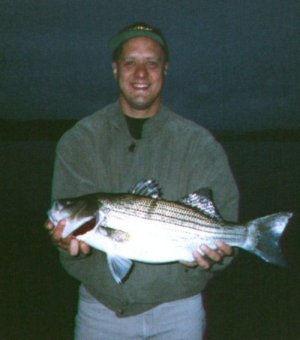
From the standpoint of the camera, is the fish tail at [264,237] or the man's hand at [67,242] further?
the fish tail at [264,237]

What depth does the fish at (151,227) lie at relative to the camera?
3383 millimetres

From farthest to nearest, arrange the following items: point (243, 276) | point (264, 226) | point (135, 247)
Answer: point (243, 276)
point (264, 226)
point (135, 247)

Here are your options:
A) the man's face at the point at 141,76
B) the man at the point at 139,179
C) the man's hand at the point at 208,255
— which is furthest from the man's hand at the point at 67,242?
the man's face at the point at 141,76

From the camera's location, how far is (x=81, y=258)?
3643mm

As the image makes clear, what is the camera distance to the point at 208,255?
141 inches

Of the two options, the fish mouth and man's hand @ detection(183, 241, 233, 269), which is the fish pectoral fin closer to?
the fish mouth

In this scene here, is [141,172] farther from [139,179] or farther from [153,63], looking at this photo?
[153,63]

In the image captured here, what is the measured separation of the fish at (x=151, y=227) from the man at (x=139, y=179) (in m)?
0.13

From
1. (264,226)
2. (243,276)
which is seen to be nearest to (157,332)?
(264,226)

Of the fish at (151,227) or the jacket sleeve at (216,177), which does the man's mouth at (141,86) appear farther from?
the fish at (151,227)

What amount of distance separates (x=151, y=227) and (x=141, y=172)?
0.46m

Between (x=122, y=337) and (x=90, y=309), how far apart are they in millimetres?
343

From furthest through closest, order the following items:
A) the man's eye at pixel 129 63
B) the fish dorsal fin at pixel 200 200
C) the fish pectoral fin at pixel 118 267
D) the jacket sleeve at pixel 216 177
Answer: the man's eye at pixel 129 63 → the jacket sleeve at pixel 216 177 → the fish dorsal fin at pixel 200 200 → the fish pectoral fin at pixel 118 267

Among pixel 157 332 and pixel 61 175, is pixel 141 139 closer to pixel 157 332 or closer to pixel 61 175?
pixel 61 175
